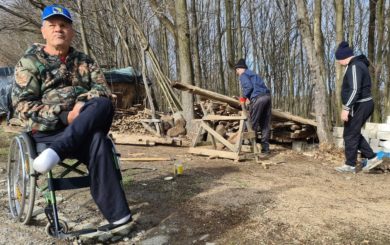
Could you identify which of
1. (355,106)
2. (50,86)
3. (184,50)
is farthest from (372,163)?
(184,50)

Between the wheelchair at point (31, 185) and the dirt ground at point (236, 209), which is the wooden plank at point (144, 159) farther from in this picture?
the wheelchair at point (31, 185)

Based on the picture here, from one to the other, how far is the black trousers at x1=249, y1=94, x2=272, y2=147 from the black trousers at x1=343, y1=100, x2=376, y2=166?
5.63ft

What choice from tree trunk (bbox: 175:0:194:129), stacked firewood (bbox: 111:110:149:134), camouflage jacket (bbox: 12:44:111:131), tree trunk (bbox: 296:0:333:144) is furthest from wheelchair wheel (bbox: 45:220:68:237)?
stacked firewood (bbox: 111:110:149:134)

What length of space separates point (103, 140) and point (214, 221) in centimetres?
119

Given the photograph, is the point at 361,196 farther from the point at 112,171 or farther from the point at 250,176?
the point at 112,171

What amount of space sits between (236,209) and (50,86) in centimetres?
199

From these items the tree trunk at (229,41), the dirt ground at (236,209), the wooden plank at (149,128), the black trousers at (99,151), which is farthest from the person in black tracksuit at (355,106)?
the tree trunk at (229,41)

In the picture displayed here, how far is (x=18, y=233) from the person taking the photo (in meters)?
2.85

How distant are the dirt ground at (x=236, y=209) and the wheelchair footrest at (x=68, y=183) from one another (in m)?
0.44

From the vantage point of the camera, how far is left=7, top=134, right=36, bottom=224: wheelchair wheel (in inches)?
107

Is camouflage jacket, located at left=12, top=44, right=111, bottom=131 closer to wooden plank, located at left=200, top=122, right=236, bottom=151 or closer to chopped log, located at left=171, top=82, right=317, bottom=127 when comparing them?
wooden plank, located at left=200, top=122, right=236, bottom=151

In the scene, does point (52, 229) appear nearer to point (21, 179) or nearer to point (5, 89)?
point (21, 179)

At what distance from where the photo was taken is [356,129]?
5664mm

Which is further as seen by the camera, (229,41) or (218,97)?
(229,41)
